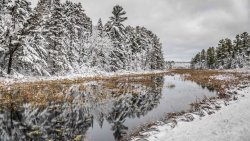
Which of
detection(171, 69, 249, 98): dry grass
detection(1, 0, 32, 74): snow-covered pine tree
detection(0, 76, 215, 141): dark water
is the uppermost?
detection(1, 0, 32, 74): snow-covered pine tree

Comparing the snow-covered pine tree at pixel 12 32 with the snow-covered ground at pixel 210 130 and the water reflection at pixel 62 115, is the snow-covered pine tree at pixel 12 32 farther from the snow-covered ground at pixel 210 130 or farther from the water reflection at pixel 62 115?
the snow-covered ground at pixel 210 130

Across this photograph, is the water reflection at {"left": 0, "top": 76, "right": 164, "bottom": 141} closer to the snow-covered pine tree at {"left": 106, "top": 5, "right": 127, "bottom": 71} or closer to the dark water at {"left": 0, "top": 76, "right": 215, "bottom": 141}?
the dark water at {"left": 0, "top": 76, "right": 215, "bottom": 141}

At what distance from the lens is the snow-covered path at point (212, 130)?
769cm

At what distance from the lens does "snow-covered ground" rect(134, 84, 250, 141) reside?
7.70 metres

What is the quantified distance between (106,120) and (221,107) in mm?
6292

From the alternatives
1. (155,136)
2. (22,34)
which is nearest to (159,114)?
(155,136)

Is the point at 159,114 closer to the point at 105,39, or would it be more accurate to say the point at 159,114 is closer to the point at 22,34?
the point at 22,34

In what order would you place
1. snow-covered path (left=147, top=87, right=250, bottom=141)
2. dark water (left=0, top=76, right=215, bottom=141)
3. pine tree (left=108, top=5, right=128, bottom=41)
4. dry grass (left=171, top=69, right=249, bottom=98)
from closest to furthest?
snow-covered path (left=147, top=87, right=250, bottom=141), dark water (left=0, top=76, right=215, bottom=141), dry grass (left=171, top=69, right=249, bottom=98), pine tree (left=108, top=5, right=128, bottom=41)

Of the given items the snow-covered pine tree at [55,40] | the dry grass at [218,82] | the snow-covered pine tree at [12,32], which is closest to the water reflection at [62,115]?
the dry grass at [218,82]

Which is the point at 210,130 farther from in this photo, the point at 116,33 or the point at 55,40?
the point at 116,33

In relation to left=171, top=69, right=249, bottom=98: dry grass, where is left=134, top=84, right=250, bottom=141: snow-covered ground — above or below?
below

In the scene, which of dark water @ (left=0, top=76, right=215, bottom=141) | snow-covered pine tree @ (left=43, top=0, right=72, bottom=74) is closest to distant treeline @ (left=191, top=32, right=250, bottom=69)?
snow-covered pine tree @ (left=43, top=0, right=72, bottom=74)

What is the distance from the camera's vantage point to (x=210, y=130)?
8453mm

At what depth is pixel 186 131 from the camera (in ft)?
27.9
